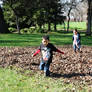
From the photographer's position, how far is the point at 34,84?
22.8 feet

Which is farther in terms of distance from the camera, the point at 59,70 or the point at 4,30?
the point at 4,30

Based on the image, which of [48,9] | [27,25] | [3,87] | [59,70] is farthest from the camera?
[27,25]

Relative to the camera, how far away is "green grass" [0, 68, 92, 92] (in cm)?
643

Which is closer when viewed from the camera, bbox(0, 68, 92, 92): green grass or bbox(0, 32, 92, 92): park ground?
bbox(0, 68, 92, 92): green grass

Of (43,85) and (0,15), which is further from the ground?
(0,15)

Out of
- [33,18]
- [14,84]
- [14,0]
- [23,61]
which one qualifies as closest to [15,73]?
[14,84]

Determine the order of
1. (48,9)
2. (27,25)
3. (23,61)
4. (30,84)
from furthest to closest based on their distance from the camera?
(27,25) < (48,9) < (23,61) < (30,84)

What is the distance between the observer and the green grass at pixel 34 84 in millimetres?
6434

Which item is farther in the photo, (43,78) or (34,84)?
(43,78)

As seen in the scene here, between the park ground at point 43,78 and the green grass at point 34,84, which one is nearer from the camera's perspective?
the green grass at point 34,84

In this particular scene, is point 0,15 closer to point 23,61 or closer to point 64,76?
point 23,61

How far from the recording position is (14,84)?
6930 millimetres

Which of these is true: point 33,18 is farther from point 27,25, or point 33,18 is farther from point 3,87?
point 3,87

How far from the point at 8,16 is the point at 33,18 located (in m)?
6.98
